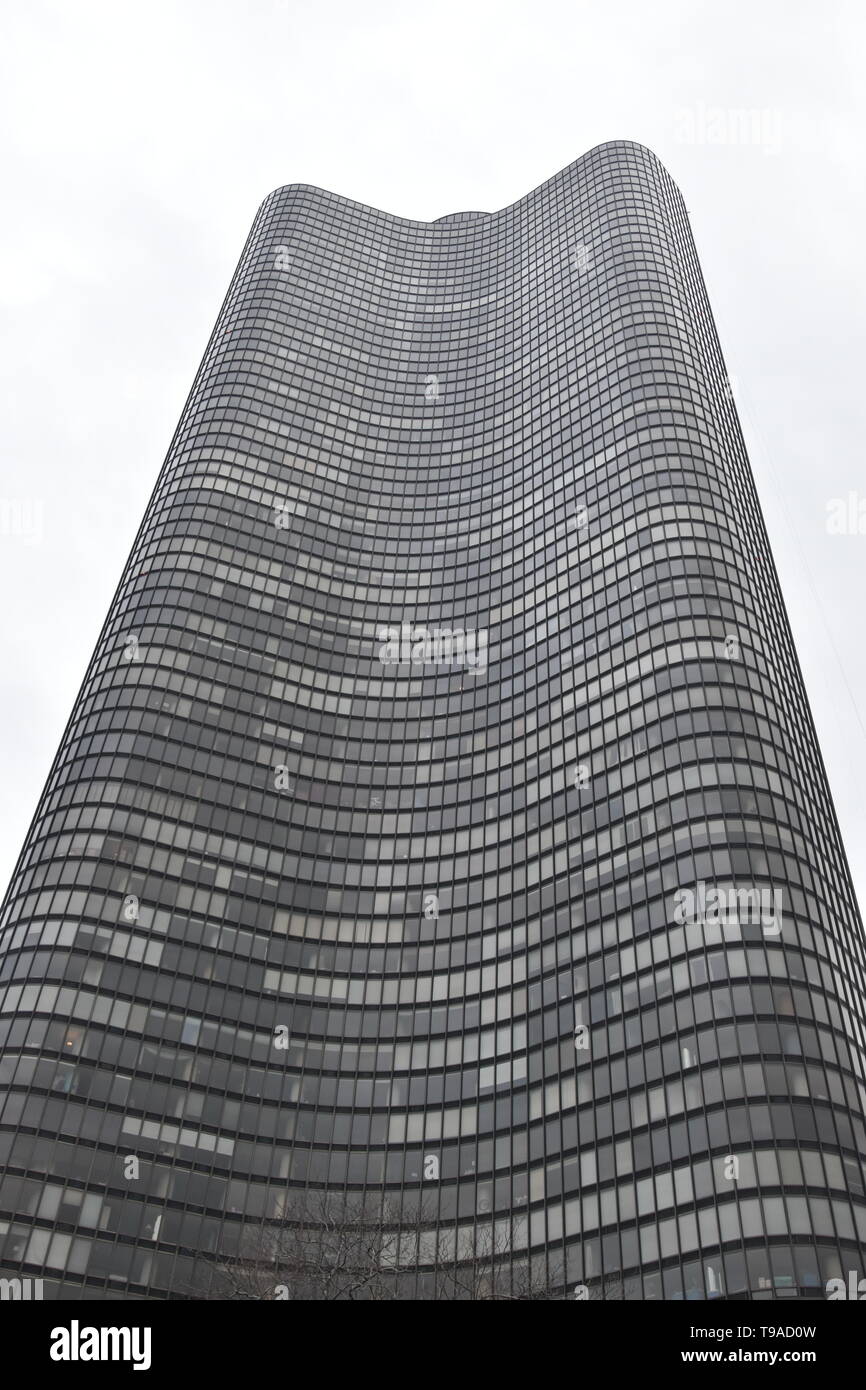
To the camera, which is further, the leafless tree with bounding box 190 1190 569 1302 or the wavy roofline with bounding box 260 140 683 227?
the wavy roofline with bounding box 260 140 683 227

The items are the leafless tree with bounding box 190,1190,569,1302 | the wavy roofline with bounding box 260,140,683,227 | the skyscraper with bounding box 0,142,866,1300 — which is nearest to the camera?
the leafless tree with bounding box 190,1190,569,1302

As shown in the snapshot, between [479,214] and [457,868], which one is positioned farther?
[479,214]

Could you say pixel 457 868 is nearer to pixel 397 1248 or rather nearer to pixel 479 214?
pixel 397 1248

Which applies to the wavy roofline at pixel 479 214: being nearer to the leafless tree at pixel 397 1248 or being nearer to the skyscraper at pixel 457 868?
the skyscraper at pixel 457 868

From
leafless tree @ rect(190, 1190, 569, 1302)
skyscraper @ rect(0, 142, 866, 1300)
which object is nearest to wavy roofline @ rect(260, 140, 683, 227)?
skyscraper @ rect(0, 142, 866, 1300)

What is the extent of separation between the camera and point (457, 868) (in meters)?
96.9

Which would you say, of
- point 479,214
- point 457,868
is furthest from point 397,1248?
point 479,214

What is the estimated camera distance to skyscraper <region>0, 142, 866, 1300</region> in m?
66.5

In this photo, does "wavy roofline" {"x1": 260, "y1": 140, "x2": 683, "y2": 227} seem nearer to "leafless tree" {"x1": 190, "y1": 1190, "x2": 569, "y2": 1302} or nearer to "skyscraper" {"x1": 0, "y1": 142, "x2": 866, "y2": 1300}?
"skyscraper" {"x1": 0, "y1": 142, "x2": 866, "y2": 1300}

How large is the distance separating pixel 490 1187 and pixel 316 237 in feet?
478

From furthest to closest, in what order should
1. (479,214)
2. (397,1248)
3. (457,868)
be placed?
1. (479,214)
2. (457,868)
3. (397,1248)

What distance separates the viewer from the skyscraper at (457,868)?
66500 mm

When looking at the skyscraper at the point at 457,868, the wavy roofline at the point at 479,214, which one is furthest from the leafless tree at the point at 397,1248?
the wavy roofline at the point at 479,214
